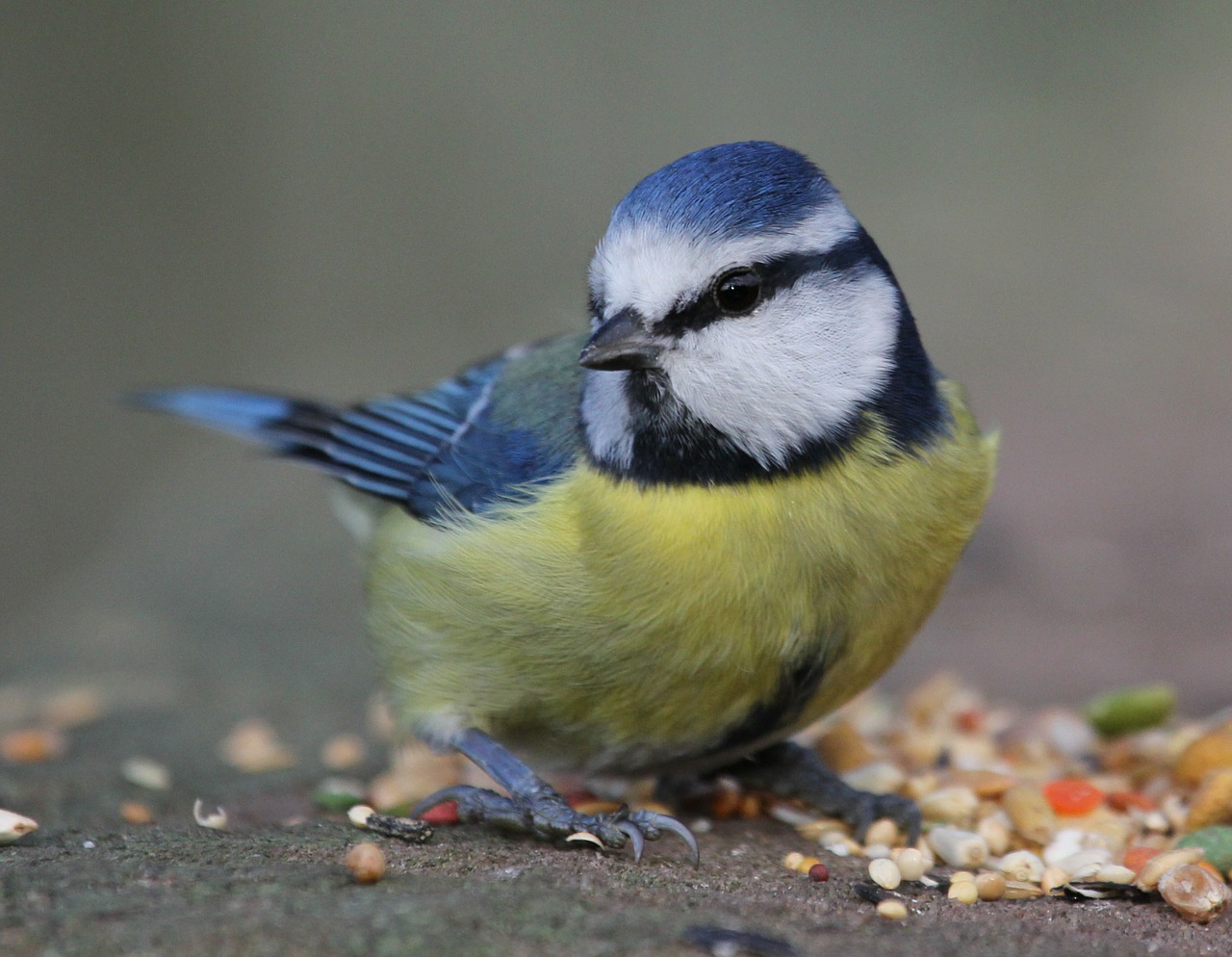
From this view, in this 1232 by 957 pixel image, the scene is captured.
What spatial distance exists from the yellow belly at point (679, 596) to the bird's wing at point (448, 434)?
0.10 meters

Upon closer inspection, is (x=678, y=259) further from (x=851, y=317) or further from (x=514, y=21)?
(x=514, y=21)

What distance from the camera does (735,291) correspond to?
2211 mm

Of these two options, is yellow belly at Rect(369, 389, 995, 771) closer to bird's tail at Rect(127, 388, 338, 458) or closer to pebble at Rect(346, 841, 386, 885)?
pebble at Rect(346, 841, 386, 885)

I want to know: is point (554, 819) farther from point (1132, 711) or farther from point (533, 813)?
point (1132, 711)

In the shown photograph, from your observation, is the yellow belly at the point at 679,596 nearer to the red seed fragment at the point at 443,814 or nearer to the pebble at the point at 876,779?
the red seed fragment at the point at 443,814

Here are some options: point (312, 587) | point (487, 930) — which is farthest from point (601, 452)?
point (312, 587)

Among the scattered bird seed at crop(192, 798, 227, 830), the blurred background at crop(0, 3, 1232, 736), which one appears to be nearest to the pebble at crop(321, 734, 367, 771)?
the scattered bird seed at crop(192, 798, 227, 830)

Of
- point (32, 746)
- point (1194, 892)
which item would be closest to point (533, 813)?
point (1194, 892)

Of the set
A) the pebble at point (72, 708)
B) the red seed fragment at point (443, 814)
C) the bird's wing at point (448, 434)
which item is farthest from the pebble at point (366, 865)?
the pebble at point (72, 708)

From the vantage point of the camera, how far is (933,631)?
452 centimetres

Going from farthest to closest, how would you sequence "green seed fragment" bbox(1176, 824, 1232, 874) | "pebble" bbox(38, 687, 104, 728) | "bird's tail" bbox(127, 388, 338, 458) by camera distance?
"pebble" bbox(38, 687, 104, 728) → "bird's tail" bbox(127, 388, 338, 458) → "green seed fragment" bbox(1176, 824, 1232, 874)

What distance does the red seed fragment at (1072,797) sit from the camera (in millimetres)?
2787

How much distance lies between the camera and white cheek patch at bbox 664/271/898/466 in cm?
220

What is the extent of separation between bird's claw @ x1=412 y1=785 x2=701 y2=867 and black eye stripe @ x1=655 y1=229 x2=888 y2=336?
89 centimetres
